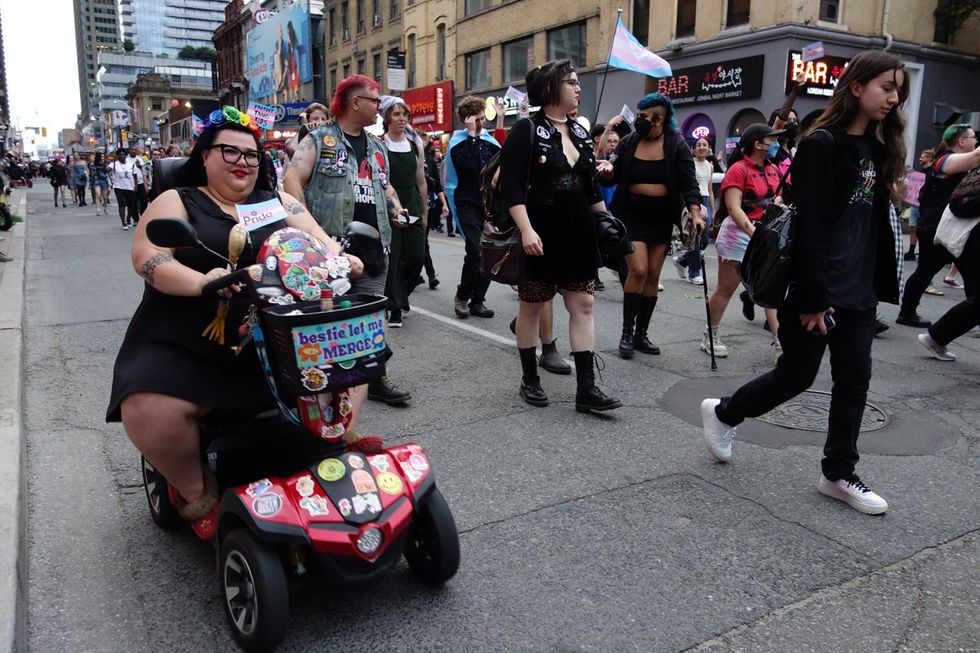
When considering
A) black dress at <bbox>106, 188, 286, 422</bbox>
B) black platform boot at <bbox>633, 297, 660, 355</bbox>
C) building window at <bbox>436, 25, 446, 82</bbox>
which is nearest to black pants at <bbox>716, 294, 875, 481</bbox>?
black dress at <bbox>106, 188, 286, 422</bbox>

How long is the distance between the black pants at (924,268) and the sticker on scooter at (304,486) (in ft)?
21.4

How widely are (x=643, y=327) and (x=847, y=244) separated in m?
3.02

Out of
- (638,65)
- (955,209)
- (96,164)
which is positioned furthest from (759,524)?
(96,164)

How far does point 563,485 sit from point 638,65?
6757mm

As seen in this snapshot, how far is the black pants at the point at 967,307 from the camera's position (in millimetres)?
5648

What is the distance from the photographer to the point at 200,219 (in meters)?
2.73

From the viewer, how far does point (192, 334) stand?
2.64 metres

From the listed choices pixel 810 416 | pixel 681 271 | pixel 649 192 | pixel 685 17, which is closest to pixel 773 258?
pixel 810 416

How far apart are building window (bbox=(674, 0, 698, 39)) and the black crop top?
55.6 ft

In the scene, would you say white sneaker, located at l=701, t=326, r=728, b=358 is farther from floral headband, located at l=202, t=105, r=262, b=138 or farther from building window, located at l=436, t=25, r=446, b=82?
building window, located at l=436, t=25, r=446, b=82

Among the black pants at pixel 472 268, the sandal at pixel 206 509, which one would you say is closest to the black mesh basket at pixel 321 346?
the sandal at pixel 206 509

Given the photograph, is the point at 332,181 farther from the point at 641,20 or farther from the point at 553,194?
the point at 641,20

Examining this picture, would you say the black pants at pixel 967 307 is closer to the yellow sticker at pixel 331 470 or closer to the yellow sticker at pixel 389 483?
Result: the yellow sticker at pixel 389 483

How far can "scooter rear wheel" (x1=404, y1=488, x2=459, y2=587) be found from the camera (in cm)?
251
